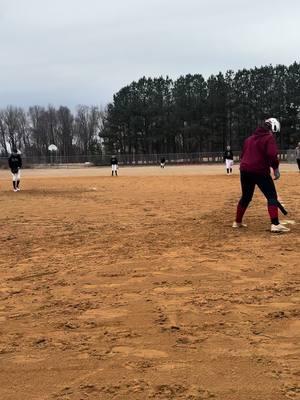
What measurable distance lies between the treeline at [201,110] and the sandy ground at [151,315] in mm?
82441

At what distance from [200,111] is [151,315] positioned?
311 ft

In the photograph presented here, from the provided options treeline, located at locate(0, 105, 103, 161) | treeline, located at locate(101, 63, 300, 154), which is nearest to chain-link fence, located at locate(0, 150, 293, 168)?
treeline, located at locate(101, 63, 300, 154)

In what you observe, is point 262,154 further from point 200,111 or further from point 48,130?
point 48,130

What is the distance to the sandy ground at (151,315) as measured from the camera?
11.3 feet

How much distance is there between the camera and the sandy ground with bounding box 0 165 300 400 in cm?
343

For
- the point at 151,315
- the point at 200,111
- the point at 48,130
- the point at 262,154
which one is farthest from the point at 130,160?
the point at 151,315

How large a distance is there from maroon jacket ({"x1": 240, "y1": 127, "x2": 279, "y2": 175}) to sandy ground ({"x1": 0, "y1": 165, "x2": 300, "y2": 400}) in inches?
42.8

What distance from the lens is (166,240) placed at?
8.34 m

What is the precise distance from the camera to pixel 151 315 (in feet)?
15.5

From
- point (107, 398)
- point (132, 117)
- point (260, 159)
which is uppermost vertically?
point (132, 117)

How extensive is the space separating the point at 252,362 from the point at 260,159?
18.0 feet

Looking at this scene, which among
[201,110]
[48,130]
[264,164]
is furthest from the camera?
[48,130]

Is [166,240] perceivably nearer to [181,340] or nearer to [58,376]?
[181,340]

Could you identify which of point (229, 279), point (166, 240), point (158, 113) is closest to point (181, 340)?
point (229, 279)
